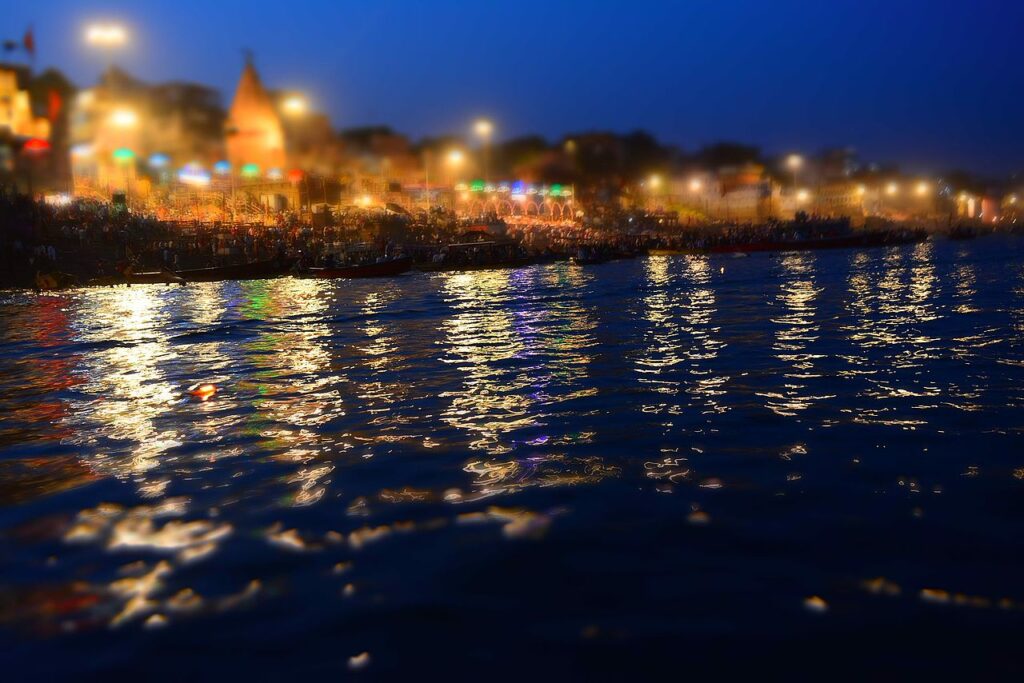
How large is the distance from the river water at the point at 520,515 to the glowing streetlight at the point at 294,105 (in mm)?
62622

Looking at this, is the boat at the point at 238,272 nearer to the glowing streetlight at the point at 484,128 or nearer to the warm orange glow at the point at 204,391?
the glowing streetlight at the point at 484,128

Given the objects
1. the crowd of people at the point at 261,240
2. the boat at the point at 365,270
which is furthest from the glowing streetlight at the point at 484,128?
the boat at the point at 365,270

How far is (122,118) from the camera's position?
54719 millimetres

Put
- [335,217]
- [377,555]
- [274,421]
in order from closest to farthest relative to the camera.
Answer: [377,555]
[274,421]
[335,217]

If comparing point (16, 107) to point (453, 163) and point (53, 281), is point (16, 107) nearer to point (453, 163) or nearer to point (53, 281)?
point (53, 281)

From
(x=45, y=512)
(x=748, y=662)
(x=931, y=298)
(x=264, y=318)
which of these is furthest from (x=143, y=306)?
(x=748, y=662)

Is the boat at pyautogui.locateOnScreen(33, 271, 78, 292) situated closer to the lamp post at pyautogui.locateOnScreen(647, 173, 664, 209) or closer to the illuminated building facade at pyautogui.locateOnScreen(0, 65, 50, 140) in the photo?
the illuminated building facade at pyautogui.locateOnScreen(0, 65, 50, 140)

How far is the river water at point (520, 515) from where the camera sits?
3.31 metres

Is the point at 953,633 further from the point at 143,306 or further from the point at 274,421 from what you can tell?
the point at 143,306

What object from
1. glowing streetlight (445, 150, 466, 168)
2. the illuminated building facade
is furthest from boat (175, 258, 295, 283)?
glowing streetlight (445, 150, 466, 168)

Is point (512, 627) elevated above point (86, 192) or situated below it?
below

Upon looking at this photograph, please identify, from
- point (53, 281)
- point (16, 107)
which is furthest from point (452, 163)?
point (53, 281)

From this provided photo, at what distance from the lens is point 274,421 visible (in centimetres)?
777

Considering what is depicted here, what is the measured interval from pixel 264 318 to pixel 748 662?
1824 cm
